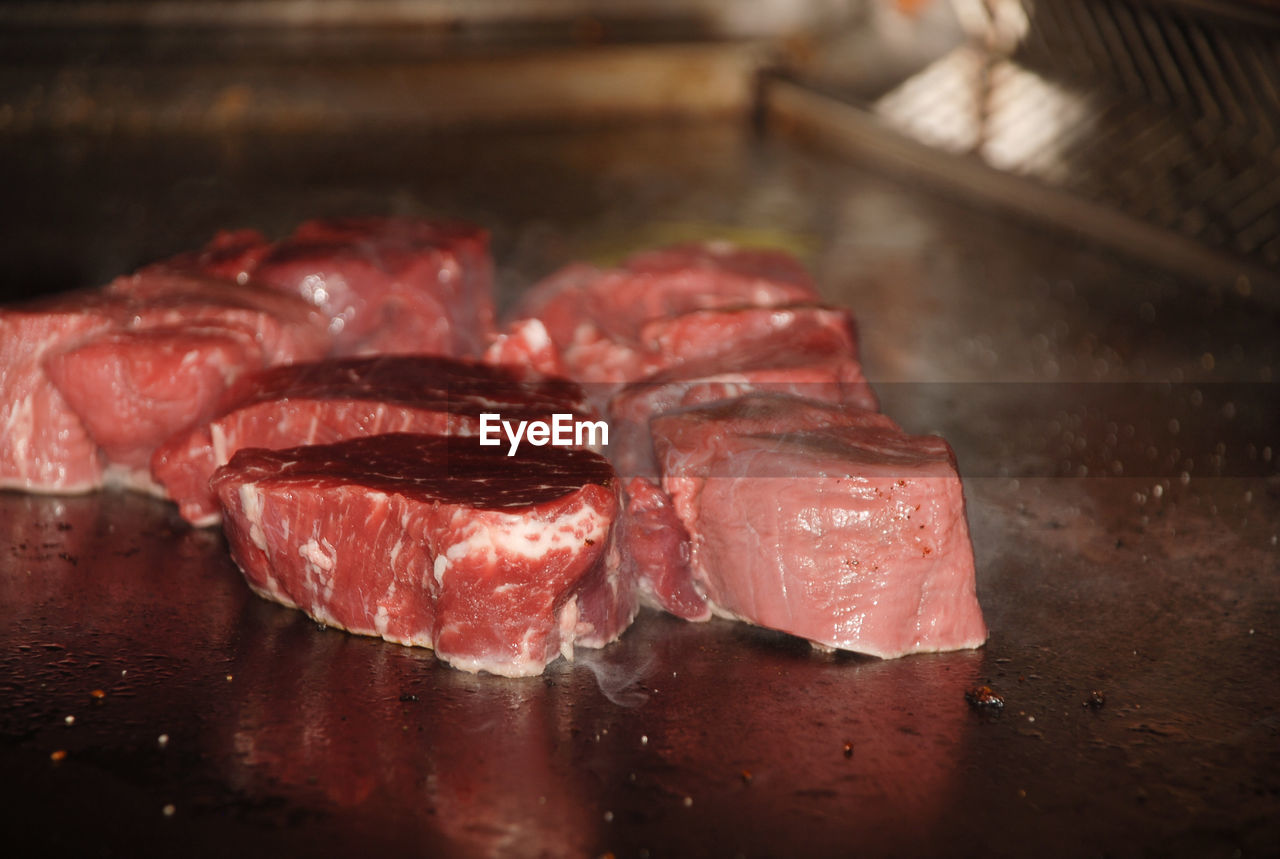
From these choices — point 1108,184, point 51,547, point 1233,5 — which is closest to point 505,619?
point 51,547

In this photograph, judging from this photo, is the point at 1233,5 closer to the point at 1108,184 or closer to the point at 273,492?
the point at 1108,184

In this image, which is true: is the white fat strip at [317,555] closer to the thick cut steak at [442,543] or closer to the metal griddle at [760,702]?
the thick cut steak at [442,543]

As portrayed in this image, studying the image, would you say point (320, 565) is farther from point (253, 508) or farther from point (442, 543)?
point (442, 543)

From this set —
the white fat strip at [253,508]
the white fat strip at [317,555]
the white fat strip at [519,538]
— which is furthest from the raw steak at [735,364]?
the white fat strip at [253,508]

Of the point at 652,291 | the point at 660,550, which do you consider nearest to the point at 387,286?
the point at 652,291

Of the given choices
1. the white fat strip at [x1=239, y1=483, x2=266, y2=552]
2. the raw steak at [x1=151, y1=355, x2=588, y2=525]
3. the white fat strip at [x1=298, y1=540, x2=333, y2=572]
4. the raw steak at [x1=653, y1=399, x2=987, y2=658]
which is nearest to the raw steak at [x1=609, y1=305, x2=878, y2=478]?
the raw steak at [x1=151, y1=355, x2=588, y2=525]

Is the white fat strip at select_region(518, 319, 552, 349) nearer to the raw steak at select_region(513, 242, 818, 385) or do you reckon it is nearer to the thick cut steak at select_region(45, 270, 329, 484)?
the raw steak at select_region(513, 242, 818, 385)
